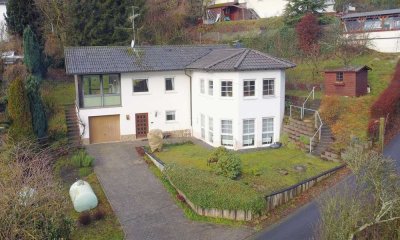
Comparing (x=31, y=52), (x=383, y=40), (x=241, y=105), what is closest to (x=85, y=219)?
(x=241, y=105)

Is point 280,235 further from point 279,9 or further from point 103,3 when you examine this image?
point 279,9

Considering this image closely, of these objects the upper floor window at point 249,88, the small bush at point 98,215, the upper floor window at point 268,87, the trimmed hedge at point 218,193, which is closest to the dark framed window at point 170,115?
the upper floor window at point 249,88

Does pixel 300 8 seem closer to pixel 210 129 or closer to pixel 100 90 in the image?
pixel 210 129

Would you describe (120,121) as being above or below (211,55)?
below

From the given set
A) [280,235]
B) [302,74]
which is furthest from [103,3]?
[280,235]

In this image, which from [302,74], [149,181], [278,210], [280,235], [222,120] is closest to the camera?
[280,235]
